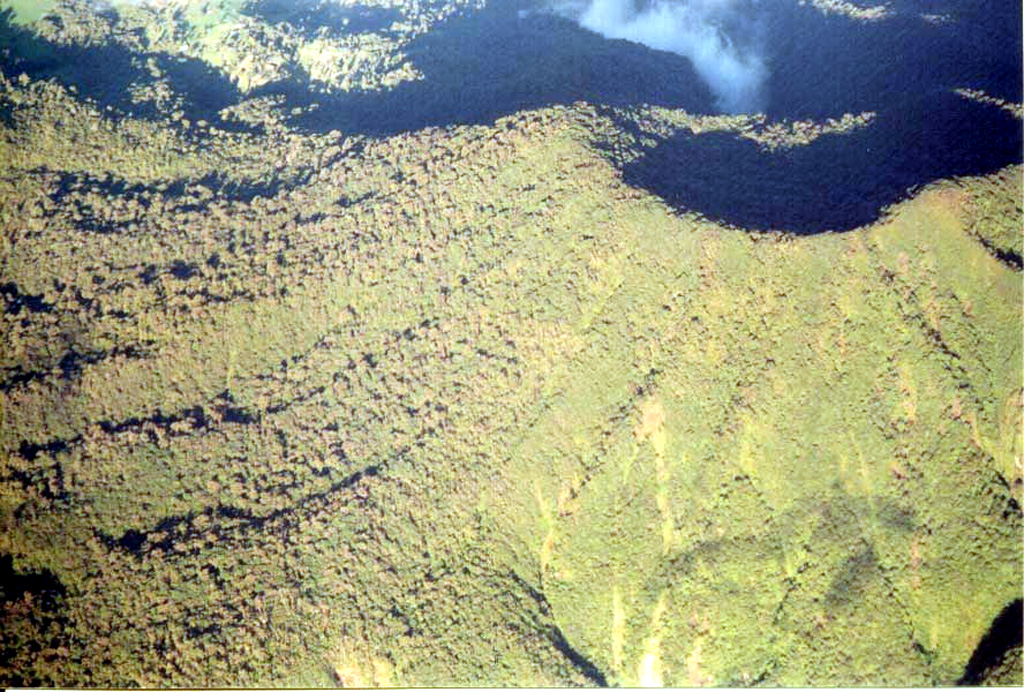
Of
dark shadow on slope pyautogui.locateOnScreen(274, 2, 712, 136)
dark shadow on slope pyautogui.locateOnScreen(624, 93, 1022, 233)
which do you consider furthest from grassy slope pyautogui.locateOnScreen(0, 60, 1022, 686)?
dark shadow on slope pyautogui.locateOnScreen(274, 2, 712, 136)

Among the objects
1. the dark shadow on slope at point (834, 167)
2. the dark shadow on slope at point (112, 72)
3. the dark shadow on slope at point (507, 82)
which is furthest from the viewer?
the dark shadow on slope at point (112, 72)

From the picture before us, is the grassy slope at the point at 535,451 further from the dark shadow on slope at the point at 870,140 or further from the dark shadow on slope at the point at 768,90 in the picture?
the dark shadow on slope at the point at 768,90

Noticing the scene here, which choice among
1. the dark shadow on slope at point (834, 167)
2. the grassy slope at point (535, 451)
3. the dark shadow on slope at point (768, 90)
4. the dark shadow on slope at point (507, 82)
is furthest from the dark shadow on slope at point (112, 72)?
the dark shadow on slope at point (834, 167)

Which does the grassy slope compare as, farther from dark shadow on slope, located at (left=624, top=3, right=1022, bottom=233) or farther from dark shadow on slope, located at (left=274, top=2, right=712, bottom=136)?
dark shadow on slope, located at (left=274, top=2, right=712, bottom=136)

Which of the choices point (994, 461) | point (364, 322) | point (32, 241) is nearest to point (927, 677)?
point (994, 461)

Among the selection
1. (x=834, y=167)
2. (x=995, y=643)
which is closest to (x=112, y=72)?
(x=834, y=167)

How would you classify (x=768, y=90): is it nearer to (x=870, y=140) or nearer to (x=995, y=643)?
(x=870, y=140)
